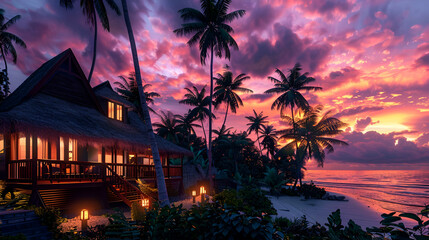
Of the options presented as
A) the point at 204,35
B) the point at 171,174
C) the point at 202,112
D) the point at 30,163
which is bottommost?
the point at 171,174

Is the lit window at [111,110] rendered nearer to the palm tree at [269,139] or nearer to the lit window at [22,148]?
the lit window at [22,148]

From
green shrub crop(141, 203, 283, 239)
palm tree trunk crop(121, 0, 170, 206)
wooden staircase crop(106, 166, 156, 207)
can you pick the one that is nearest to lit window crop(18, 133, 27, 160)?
wooden staircase crop(106, 166, 156, 207)

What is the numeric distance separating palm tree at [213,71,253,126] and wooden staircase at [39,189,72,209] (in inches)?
999

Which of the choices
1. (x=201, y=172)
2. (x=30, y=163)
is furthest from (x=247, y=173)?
(x=30, y=163)

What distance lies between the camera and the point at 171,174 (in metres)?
18.2

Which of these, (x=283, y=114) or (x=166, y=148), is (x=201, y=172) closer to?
(x=166, y=148)

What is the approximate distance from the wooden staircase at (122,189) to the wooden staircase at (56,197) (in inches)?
68.5

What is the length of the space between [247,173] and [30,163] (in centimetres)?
2777

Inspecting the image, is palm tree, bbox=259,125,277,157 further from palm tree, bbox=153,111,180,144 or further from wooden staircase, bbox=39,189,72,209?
wooden staircase, bbox=39,189,72,209

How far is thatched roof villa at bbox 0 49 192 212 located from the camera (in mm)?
9596

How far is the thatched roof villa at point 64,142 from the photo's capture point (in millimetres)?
9596

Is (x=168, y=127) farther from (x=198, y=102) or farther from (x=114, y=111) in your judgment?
(x=114, y=111)

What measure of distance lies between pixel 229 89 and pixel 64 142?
24212 mm

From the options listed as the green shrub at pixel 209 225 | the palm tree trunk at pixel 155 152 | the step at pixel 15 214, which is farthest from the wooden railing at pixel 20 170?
the green shrub at pixel 209 225
